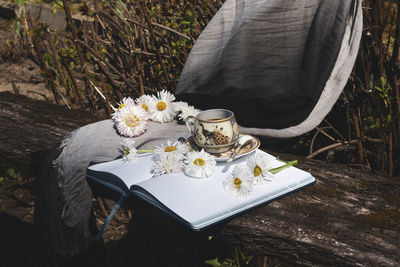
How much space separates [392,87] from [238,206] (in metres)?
1.18

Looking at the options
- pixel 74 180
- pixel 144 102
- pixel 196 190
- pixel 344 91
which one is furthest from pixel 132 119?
pixel 344 91

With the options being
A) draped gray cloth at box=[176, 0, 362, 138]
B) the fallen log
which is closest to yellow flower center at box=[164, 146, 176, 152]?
draped gray cloth at box=[176, 0, 362, 138]

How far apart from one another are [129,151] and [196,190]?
0.40 meters

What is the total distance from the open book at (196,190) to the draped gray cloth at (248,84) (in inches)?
8.2

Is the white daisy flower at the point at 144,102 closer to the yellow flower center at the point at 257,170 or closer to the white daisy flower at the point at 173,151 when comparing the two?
the white daisy flower at the point at 173,151

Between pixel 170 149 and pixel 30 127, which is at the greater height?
pixel 170 149

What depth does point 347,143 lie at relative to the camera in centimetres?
205

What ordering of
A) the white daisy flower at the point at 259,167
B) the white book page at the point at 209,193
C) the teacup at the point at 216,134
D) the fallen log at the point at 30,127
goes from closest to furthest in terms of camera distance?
1. the white book page at the point at 209,193
2. the white daisy flower at the point at 259,167
3. the teacup at the point at 216,134
4. the fallen log at the point at 30,127

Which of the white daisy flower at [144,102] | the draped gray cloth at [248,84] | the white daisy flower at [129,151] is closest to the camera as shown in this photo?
the white daisy flower at [129,151]

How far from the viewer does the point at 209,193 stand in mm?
1296

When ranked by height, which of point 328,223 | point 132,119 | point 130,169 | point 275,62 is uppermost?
point 275,62

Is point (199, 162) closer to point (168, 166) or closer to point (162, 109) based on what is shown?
point (168, 166)

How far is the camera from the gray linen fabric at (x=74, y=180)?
1.64m

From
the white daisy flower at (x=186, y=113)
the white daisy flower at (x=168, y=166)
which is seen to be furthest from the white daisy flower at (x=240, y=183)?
the white daisy flower at (x=186, y=113)
